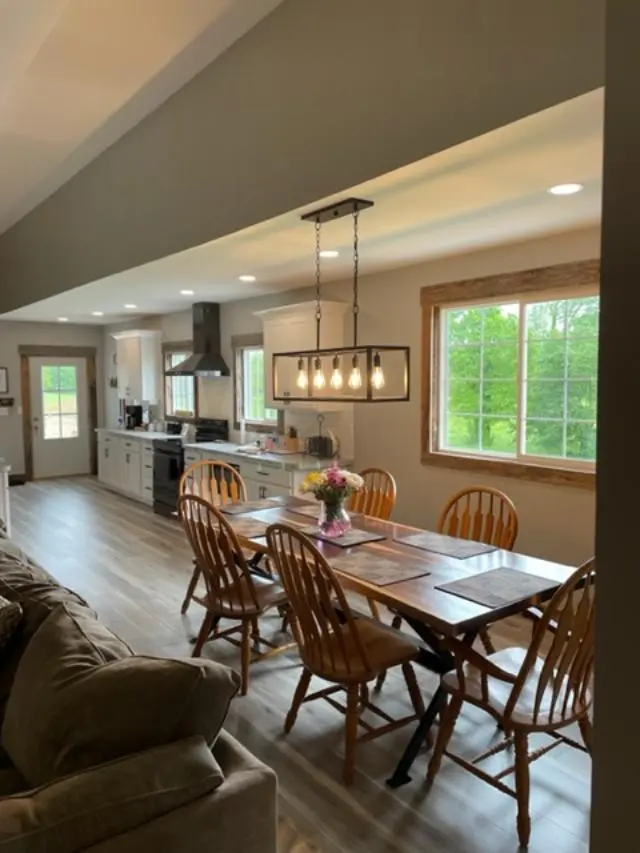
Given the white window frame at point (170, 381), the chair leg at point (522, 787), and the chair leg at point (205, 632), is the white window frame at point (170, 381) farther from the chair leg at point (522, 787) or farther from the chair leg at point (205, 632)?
the chair leg at point (522, 787)

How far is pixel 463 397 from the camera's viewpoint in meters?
4.88

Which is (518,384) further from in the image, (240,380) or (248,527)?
(240,380)

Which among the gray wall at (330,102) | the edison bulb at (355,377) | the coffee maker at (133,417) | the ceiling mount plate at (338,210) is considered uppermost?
the gray wall at (330,102)

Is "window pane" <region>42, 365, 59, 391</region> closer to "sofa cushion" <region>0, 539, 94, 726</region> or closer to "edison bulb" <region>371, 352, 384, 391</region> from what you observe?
"sofa cushion" <region>0, 539, 94, 726</region>

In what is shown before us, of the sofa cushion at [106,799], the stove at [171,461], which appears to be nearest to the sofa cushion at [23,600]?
the sofa cushion at [106,799]

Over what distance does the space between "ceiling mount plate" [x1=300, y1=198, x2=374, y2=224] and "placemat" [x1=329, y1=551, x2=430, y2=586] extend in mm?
1664

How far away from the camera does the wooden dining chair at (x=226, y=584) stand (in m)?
3.23

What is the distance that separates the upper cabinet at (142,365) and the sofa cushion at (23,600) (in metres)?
6.37

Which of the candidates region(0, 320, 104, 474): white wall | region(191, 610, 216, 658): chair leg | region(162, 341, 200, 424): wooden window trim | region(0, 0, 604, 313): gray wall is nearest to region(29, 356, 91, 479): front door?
region(0, 320, 104, 474): white wall

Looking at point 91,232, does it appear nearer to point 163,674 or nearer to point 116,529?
point 116,529

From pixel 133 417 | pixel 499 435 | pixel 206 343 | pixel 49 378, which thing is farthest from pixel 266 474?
pixel 49 378

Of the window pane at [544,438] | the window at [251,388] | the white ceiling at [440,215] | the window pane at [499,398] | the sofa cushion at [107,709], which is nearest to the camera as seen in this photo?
the sofa cushion at [107,709]

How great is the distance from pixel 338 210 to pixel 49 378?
8.18m

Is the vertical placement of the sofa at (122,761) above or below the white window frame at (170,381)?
below
